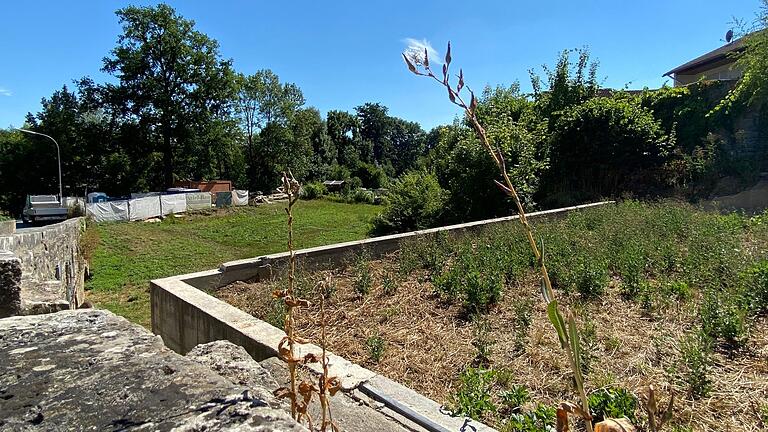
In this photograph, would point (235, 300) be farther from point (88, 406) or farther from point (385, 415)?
point (88, 406)

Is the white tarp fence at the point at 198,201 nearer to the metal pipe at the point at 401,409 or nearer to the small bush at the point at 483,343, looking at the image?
the small bush at the point at 483,343

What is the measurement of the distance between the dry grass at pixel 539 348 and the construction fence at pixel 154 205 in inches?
901

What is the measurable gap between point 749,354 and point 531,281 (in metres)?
2.03

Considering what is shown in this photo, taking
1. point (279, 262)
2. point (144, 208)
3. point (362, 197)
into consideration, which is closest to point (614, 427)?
point (279, 262)

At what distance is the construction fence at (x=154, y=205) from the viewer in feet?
77.0

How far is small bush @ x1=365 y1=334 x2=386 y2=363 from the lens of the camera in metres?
3.25

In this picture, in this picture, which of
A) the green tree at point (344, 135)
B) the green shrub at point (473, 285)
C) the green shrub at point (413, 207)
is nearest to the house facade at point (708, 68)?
the green shrub at point (413, 207)

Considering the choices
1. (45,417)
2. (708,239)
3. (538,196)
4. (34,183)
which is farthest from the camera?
(34,183)

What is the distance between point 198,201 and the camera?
95.6 ft

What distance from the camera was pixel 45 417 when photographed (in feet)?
2.65

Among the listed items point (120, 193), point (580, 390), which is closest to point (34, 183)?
point (120, 193)

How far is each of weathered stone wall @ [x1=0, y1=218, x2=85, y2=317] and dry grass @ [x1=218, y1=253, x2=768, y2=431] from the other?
1.88 m

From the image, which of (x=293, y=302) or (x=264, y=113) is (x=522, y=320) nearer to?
(x=293, y=302)

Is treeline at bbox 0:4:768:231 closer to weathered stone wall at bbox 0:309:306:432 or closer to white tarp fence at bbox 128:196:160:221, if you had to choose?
weathered stone wall at bbox 0:309:306:432
